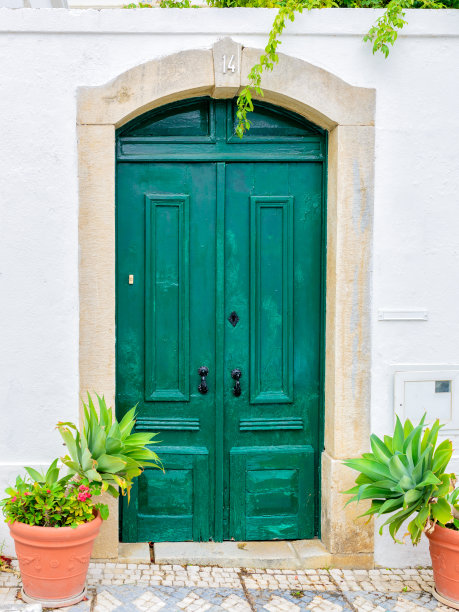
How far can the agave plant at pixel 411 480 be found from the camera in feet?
12.1

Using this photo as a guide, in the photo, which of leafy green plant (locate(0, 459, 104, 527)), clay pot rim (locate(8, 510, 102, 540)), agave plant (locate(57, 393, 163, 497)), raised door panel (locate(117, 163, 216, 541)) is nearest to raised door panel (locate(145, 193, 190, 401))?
raised door panel (locate(117, 163, 216, 541))

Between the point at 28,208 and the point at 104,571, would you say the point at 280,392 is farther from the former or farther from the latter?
the point at 28,208

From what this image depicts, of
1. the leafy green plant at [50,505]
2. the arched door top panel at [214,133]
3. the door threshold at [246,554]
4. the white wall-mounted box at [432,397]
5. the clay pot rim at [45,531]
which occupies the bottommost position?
the door threshold at [246,554]

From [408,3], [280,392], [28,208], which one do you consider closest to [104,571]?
[280,392]

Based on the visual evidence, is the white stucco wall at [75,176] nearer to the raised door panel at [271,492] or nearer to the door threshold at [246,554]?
the door threshold at [246,554]

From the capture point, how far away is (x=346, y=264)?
168 inches

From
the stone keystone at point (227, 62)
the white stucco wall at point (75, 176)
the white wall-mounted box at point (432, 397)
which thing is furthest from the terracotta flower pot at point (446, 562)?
the stone keystone at point (227, 62)

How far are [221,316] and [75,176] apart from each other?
1.26 meters

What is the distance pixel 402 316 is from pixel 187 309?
1.37 m

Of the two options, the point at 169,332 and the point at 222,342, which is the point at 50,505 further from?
the point at 222,342

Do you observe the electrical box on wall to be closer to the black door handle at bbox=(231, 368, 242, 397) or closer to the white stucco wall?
the white stucco wall

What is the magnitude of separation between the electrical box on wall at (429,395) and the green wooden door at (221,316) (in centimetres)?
54

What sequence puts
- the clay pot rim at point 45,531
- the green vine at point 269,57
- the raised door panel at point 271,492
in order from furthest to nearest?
the raised door panel at point 271,492 → the green vine at point 269,57 → the clay pot rim at point 45,531

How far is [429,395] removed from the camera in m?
4.34
